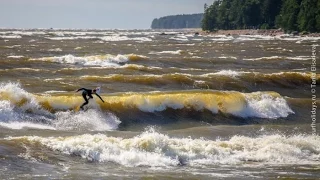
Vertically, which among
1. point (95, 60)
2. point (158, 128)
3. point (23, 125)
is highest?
point (95, 60)

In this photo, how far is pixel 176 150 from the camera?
45.9 feet

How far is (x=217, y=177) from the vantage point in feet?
37.8

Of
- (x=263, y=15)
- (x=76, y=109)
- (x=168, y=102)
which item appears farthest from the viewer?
(x=263, y=15)

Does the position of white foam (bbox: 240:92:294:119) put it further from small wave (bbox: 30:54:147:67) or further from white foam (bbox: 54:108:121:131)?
small wave (bbox: 30:54:147:67)

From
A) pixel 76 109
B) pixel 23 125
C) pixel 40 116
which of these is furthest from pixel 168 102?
pixel 23 125

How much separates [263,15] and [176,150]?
132m

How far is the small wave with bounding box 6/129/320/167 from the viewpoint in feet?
44.0

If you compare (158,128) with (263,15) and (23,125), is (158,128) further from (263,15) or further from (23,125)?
(263,15)

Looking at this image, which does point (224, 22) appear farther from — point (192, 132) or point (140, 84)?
point (192, 132)

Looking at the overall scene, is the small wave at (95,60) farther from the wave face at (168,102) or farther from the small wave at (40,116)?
the small wave at (40,116)

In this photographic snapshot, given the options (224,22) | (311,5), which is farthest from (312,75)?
(224,22)

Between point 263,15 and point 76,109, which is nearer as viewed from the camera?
point 76,109

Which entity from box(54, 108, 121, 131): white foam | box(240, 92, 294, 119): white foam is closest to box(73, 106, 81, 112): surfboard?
box(54, 108, 121, 131): white foam

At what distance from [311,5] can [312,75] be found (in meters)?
80.4
